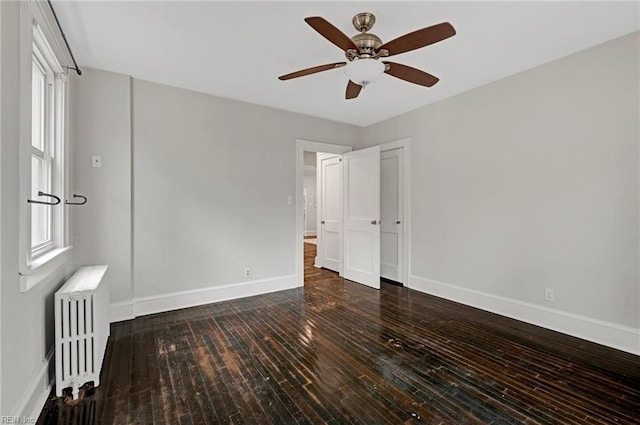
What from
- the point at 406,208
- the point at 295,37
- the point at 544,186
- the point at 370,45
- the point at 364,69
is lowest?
the point at 406,208

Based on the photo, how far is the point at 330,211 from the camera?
5.50 m

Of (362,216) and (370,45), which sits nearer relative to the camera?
(370,45)

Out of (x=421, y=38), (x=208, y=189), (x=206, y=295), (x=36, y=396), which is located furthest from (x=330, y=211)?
(x=36, y=396)

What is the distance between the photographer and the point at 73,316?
74.3 inches

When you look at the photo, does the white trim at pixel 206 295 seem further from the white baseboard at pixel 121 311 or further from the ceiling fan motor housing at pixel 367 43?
the ceiling fan motor housing at pixel 367 43

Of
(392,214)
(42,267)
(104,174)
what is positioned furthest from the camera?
(392,214)

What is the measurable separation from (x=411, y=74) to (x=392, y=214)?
261cm

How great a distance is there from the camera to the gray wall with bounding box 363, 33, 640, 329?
2.47 meters

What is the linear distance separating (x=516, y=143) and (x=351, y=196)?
2352mm

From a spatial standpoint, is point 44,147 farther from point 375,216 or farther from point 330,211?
point 330,211

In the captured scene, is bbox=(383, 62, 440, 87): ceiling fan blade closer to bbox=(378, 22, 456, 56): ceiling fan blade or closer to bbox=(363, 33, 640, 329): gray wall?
bbox=(378, 22, 456, 56): ceiling fan blade

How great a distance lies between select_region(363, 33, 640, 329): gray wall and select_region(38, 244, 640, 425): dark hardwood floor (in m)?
0.53

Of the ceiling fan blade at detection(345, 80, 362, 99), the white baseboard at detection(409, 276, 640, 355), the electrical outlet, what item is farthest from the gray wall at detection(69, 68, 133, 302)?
the electrical outlet

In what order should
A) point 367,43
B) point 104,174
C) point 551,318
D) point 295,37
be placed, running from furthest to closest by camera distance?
point 104,174, point 551,318, point 295,37, point 367,43
